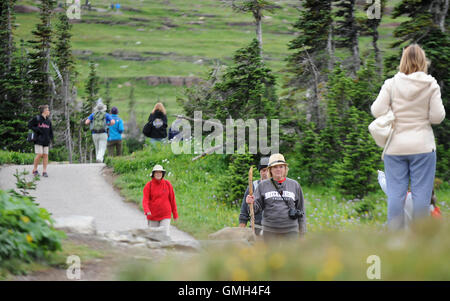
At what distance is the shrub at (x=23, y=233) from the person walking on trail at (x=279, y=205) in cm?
248

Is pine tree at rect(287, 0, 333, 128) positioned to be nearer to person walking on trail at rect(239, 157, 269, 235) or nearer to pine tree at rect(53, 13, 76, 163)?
person walking on trail at rect(239, 157, 269, 235)

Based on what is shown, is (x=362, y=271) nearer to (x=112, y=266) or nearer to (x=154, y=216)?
(x=112, y=266)

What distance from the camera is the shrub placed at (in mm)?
5734

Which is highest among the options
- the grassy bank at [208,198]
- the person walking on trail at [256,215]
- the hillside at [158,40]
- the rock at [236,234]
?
the hillside at [158,40]

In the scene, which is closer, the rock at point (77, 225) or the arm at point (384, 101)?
the arm at point (384, 101)

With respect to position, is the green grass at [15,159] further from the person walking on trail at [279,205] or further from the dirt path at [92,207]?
the person walking on trail at [279,205]

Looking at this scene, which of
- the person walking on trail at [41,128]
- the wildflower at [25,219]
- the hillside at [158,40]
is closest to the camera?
the wildflower at [25,219]

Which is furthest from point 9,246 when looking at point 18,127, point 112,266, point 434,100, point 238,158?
point 18,127

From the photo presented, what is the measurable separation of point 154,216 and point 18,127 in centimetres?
2740

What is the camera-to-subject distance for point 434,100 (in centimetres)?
596

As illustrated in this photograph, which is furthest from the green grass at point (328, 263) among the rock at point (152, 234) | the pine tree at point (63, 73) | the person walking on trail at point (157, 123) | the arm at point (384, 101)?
the pine tree at point (63, 73)

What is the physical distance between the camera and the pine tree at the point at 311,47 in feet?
68.3

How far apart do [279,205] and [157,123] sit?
1324 centimetres

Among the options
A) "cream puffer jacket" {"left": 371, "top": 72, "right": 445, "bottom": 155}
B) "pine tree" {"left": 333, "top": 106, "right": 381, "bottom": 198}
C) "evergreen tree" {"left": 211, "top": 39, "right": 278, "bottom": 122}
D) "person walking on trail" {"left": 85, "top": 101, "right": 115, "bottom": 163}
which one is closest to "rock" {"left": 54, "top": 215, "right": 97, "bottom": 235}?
"cream puffer jacket" {"left": 371, "top": 72, "right": 445, "bottom": 155}
